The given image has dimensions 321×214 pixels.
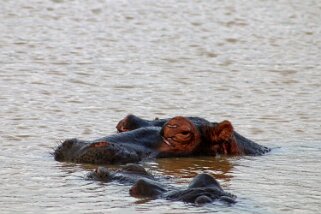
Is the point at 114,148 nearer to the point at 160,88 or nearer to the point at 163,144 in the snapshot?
the point at 163,144

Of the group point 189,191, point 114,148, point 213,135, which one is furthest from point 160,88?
point 189,191

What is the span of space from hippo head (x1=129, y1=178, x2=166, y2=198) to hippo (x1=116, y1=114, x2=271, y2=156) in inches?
64.1

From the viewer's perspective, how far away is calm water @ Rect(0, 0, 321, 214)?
7.45 metres

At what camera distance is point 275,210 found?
22.3 ft

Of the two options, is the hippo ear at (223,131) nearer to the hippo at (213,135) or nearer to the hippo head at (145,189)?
the hippo at (213,135)

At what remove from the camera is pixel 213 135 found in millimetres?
8836

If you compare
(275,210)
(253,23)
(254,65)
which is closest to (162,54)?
(254,65)

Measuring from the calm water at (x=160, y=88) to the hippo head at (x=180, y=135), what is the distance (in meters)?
0.17

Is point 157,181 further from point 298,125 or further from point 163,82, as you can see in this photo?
point 163,82

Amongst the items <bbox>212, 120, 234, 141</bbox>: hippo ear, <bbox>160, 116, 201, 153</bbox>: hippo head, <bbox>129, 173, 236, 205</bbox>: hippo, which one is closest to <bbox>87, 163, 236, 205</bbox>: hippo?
<bbox>129, 173, 236, 205</bbox>: hippo

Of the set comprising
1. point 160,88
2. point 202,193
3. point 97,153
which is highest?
point 160,88

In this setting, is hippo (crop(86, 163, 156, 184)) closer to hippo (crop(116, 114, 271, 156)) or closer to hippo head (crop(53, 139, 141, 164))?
hippo head (crop(53, 139, 141, 164))

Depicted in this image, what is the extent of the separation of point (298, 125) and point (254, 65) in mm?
3436

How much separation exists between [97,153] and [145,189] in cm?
133
